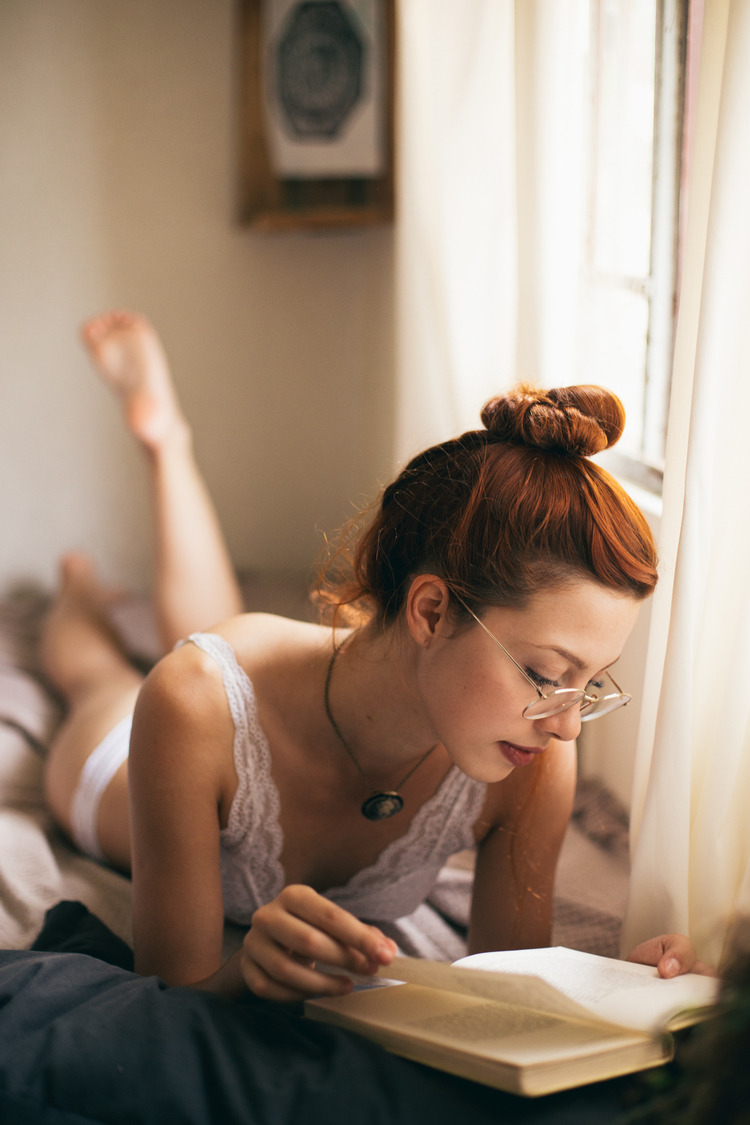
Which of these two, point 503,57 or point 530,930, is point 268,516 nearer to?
point 503,57

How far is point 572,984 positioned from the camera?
68cm

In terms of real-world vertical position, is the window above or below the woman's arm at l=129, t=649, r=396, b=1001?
above

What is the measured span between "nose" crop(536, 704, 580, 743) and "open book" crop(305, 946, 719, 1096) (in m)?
0.20

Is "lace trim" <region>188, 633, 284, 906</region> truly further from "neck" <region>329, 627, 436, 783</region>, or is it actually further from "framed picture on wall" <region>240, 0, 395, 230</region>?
"framed picture on wall" <region>240, 0, 395, 230</region>

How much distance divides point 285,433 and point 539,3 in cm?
138

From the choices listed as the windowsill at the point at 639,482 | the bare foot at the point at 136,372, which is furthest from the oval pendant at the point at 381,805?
the bare foot at the point at 136,372

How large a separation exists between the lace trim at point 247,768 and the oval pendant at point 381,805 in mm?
94

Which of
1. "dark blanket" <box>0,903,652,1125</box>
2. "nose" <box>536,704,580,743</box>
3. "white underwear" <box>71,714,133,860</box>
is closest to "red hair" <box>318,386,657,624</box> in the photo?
"nose" <box>536,704,580,743</box>

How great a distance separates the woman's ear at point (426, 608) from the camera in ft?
2.82

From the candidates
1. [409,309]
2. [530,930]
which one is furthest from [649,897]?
[409,309]

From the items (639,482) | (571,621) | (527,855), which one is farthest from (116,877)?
(639,482)

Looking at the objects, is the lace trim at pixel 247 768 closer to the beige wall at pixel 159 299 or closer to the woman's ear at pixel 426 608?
the woman's ear at pixel 426 608

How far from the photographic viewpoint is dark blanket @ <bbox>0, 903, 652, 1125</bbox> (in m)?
0.58

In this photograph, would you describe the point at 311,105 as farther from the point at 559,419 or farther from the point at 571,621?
the point at 571,621
